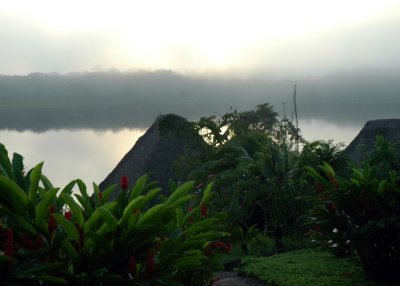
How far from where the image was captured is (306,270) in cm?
935

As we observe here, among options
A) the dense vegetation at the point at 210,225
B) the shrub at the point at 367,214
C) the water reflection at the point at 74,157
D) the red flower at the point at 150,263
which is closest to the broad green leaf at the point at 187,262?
Result: the dense vegetation at the point at 210,225

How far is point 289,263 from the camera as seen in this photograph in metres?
10.1

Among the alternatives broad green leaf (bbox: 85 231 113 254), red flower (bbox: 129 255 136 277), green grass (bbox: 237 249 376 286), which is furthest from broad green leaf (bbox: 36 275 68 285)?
green grass (bbox: 237 249 376 286)

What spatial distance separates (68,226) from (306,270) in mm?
6368

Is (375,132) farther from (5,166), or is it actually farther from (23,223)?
(23,223)

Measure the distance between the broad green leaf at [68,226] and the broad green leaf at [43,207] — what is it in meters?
0.10

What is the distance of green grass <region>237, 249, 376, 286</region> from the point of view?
848cm

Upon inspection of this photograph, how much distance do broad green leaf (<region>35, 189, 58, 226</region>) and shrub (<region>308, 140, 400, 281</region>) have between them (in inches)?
185

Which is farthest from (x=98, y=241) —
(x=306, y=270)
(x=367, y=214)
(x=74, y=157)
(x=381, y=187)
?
(x=74, y=157)

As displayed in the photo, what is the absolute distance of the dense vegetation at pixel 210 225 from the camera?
384 centimetres

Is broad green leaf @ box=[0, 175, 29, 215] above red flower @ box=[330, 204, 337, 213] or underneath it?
above

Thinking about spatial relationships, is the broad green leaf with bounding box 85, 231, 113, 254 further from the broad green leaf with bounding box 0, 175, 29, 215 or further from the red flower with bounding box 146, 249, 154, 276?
the broad green leaf with bounding box 0, 175, 29, 215

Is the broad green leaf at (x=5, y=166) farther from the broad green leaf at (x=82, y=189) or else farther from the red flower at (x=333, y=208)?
the red flower at (x=333, y=208)

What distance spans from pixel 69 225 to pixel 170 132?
1988 cm
